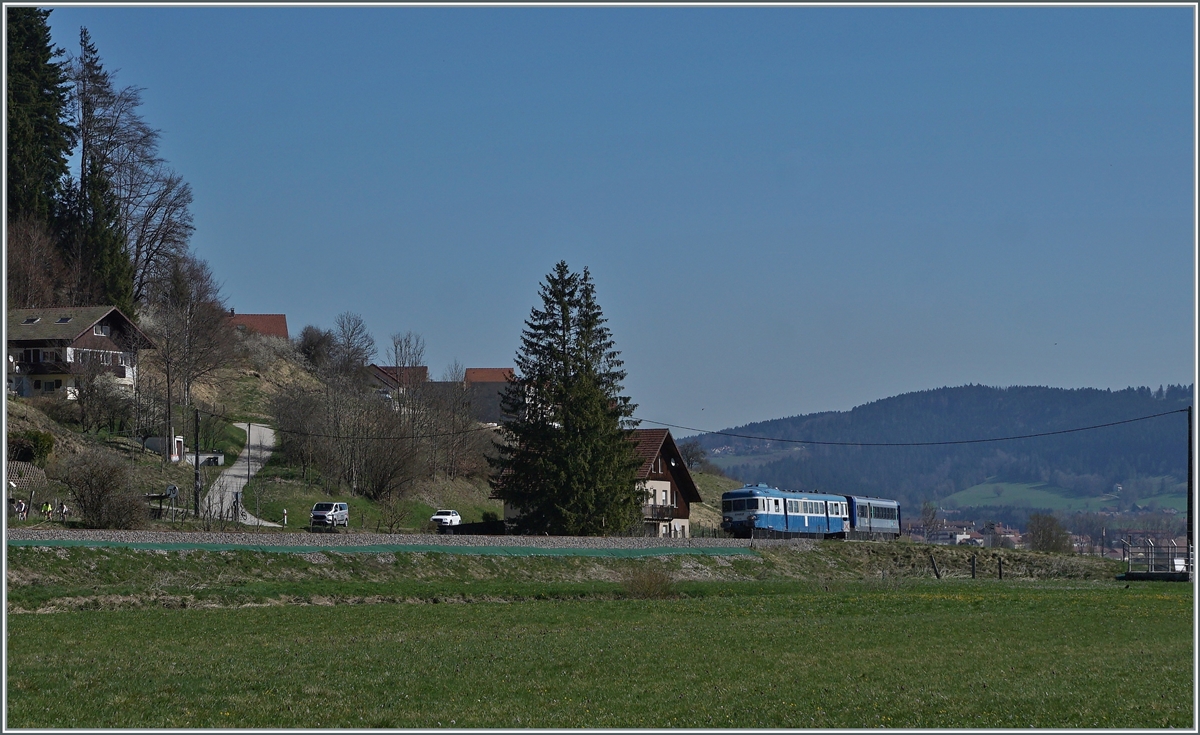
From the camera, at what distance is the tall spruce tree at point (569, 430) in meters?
56.1

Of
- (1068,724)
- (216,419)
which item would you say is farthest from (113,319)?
(1068,724)

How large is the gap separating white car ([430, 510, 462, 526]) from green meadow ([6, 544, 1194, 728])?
3108cm

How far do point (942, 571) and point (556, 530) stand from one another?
18378mm

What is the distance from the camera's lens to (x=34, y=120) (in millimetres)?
77250

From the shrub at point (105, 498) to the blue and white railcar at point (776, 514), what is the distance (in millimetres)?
35702

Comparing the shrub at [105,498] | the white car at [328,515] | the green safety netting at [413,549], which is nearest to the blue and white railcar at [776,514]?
the green safety netting at [413,549]

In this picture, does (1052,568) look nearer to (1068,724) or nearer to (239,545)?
(239,545)

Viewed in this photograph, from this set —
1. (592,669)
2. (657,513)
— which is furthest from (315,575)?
(657,513)

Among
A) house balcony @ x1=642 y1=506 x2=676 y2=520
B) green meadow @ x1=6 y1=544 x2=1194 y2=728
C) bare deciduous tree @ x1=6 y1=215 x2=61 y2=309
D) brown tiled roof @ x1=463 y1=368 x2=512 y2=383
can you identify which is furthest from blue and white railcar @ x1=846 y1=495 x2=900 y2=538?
brown tiled roof @ x1=463 y1=368 x2=512 y2=383

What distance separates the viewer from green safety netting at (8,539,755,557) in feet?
108

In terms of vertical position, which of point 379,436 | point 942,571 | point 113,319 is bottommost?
point 942,571

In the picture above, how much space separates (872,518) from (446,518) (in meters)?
30.6

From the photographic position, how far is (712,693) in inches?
572

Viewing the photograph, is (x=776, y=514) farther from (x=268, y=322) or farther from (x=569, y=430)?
(x=268, y=322)
